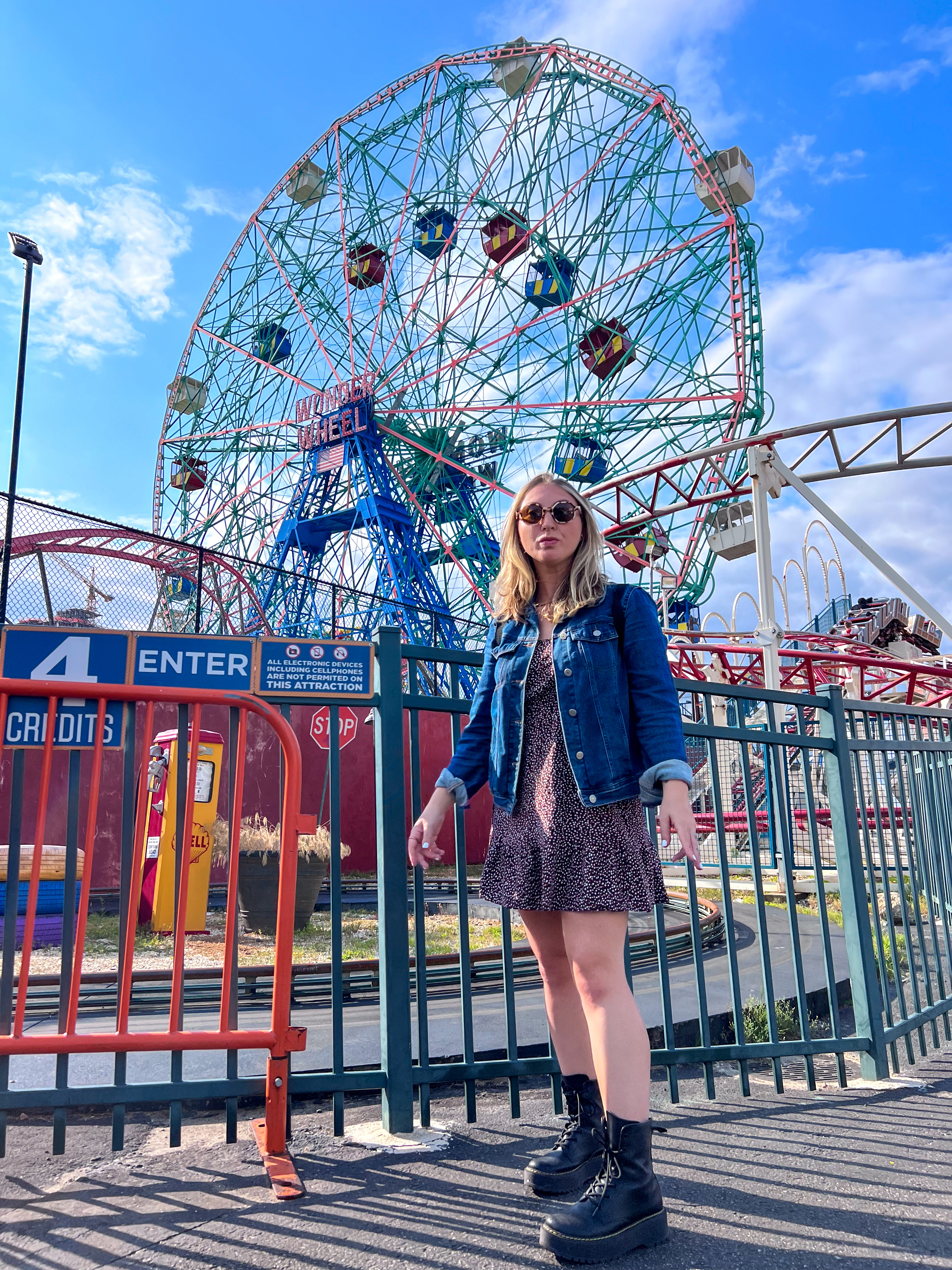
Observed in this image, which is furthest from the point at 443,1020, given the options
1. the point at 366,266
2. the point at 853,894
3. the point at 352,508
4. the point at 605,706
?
the point at 366,266

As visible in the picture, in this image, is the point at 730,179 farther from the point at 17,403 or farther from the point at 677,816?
the point at 677,816

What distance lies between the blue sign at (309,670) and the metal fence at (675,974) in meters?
0.08

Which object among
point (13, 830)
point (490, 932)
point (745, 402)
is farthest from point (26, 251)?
point (745, 402)

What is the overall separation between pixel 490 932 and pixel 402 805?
209 inches

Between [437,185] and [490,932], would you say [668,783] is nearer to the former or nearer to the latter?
[490,932]

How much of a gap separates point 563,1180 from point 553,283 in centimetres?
2354

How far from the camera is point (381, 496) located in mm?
22688

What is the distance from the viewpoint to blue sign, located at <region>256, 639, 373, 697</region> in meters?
2.59

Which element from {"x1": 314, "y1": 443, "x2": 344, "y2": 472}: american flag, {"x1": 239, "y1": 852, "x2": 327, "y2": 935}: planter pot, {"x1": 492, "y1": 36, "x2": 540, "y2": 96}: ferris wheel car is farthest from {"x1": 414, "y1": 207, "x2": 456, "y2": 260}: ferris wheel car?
{"x1": 239, "y1": 852, "x2": 327, "y2": 935}: planter pot

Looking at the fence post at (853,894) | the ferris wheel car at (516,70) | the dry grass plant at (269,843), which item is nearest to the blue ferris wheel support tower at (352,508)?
the ferris wheel car at (516,70)

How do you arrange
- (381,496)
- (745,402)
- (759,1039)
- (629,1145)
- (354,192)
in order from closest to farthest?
(629,1145), (759,1039), (745,402), (381,496), (354,192)

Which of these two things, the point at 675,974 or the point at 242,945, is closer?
the point at 675,974

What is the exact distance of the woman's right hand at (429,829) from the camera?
2250 mm

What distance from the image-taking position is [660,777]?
6.25ft
